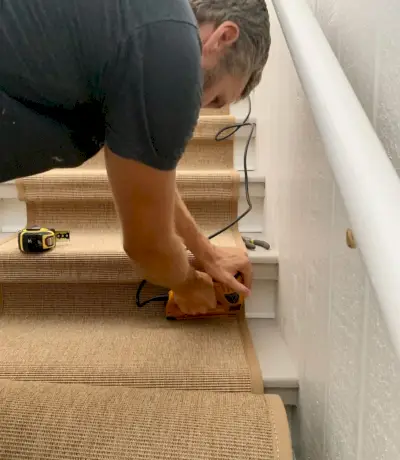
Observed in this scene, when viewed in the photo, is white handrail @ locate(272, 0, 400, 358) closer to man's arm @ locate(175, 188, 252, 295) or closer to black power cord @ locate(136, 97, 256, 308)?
Answer: man's arm @ locate(175, 188, 252, 295)

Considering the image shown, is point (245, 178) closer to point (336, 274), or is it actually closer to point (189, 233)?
point (189, 233)

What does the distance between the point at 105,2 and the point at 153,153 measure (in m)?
0.18

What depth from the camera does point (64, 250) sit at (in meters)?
1.27

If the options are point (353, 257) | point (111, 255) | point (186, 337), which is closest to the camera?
point (353, 257)

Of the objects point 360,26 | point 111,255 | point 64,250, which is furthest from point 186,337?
point 360,26

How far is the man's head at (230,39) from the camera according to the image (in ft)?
2.56

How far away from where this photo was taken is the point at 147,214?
72 centimetres

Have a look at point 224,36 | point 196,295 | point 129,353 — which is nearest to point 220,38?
point 224,36

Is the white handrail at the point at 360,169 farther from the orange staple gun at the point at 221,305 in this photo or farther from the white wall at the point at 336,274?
the orange staple gun at the point at 221,305

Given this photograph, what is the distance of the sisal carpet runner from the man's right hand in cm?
6

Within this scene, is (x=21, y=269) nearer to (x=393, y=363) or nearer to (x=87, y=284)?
(x=87, y=284)

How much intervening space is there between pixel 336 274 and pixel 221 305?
464 millimetres

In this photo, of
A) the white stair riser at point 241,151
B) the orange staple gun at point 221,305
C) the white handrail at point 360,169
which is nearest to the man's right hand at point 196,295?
the orange staple gun at point 221,305

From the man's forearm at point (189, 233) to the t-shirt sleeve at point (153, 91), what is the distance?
47cm
